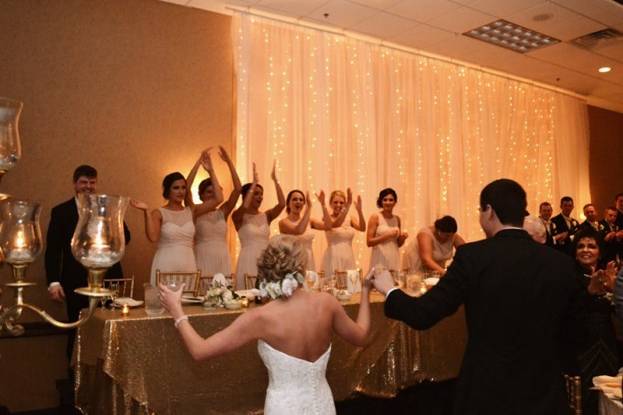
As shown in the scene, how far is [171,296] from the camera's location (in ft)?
7.88

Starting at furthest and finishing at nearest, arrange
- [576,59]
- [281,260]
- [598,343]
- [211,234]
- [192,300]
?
1. [576,59]
2. [211,234]
3. [192,300]
4. [598,343]
5. [281,260]

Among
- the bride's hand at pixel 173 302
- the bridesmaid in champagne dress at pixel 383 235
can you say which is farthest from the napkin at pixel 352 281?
the bride's hand at pixel 173 302

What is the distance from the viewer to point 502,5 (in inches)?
227

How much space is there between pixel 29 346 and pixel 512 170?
22.6 ft

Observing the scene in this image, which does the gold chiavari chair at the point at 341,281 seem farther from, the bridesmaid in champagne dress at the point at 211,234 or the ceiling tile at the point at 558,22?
the ceiling tile at the point at 558,22

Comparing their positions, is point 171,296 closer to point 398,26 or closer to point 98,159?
point 98,159

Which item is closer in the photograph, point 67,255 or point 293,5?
point 67,255

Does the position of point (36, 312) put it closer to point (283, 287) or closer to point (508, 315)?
point (283, 287)

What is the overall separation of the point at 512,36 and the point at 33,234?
666 cm

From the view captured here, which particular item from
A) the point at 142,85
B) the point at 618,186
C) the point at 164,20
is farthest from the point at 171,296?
the point at 618,186

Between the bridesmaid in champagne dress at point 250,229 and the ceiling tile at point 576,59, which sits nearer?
the bridesmaid in champagne dress at point 250,229

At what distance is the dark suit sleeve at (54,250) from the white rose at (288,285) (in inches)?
103

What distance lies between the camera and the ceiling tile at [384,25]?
6203mm

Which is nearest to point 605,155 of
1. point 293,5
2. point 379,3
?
point 379,3
